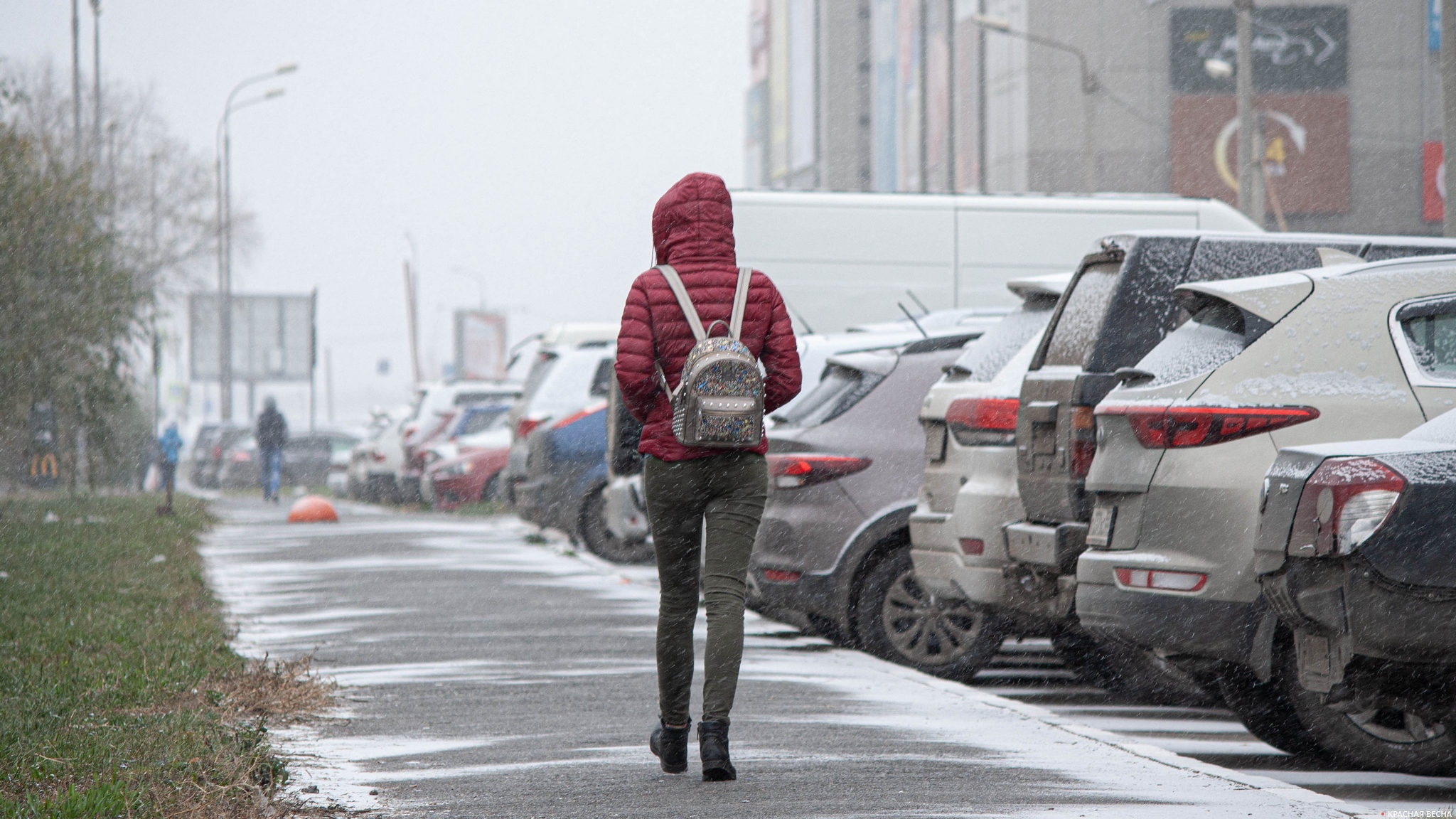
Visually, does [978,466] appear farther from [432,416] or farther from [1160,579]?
[432,416]

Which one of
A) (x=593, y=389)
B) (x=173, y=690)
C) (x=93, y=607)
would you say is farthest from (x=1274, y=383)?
(x=593, y=389)

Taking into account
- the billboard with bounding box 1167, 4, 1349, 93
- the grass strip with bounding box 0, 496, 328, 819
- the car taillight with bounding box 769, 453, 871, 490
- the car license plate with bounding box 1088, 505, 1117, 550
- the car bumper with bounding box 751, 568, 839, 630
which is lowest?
the grass strip with bounding box 0, 496, 328, 819

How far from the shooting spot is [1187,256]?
7344 millimetres

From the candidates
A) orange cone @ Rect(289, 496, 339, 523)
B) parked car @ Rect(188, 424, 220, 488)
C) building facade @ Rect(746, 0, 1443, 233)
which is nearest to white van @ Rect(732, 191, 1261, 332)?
orange cone @ Rect(289, 496, 339, 523)

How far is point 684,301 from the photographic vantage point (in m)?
5.86

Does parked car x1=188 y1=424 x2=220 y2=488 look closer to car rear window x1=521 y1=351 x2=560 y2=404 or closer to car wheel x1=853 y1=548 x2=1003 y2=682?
car rear window x1=521 y1=351 x2=560 y2=404

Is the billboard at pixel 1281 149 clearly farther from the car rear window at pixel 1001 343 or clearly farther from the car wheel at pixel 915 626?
the car rear window at pixel 1001 343

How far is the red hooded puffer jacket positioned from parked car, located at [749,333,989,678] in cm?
361

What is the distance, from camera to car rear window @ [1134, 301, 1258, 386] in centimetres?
636

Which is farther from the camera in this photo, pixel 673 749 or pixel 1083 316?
pixel 1083 316

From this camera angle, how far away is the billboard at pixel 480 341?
267 ft

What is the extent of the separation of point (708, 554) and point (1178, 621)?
5.00 feet

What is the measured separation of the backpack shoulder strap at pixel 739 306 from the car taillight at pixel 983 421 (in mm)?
2392

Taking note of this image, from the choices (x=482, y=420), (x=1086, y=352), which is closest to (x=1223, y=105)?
(x=482, y=420)
